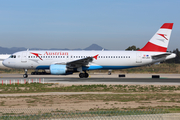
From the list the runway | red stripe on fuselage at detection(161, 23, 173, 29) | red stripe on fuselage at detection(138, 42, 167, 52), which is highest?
red stripe on fuselage at detection(161, 23, 173, 29)

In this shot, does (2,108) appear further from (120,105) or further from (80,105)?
(120,105)

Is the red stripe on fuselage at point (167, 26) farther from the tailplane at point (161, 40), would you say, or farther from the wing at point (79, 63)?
the wing at point (79, 63)

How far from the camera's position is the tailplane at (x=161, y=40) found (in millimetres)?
44562

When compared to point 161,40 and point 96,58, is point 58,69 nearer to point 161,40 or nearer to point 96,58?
point 96,58

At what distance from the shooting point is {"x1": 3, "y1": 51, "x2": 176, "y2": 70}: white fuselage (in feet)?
142

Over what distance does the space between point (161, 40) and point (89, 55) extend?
42.5ft

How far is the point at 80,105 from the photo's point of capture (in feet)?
52.1

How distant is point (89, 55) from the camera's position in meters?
43.9

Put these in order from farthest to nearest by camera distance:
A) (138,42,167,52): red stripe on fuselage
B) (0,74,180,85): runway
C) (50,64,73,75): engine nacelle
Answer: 1. (138,42,167,52): red stripe on fuselage
2. (50,64,73,75): engine nacelle
3. (0,74,180,85): runway

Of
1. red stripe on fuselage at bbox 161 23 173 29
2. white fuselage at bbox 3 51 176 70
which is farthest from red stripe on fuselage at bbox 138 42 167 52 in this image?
red stripe on fuselage at bbox 161 23 173 29

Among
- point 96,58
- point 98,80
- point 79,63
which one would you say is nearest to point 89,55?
point 96,58

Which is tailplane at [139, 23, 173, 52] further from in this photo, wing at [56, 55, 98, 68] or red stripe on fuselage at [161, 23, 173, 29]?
wing at [56, 55, 98, 68]

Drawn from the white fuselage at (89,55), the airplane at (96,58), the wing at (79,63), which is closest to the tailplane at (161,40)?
the airplane at (96,58)

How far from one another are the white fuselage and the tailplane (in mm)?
1304
